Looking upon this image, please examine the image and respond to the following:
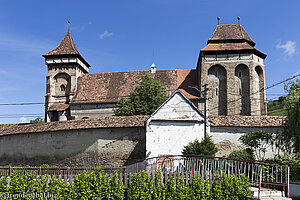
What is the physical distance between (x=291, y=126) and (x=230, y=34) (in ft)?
72.9

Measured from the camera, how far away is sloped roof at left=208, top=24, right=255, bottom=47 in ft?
122

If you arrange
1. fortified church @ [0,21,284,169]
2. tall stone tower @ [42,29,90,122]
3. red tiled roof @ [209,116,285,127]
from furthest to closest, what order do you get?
tall stone tower @ [42,29,90,122] < red tiled roof @ [209,116,285,127] < fortified church @ [0,21,284,169]

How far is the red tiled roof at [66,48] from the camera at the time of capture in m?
Result: 43.1

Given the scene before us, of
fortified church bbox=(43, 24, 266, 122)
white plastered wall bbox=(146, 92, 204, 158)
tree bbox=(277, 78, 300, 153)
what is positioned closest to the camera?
tree bbox=(277, 78, 300, 153)

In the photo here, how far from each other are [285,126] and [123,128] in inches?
461

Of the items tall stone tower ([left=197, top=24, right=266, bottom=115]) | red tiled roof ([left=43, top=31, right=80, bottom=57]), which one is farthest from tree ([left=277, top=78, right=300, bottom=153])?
red tiled roof ([left=43, top=31, right=80, bottom=57])

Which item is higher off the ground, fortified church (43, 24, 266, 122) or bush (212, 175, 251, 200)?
fortified church (43, 24, 266, 122)

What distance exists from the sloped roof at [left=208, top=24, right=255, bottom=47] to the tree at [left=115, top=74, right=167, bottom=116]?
36.2ft

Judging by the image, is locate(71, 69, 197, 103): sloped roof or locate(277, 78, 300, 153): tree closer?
locate(277, 78, 300, 153): tree

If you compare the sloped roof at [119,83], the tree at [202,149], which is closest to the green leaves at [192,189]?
the tree at [202,149]

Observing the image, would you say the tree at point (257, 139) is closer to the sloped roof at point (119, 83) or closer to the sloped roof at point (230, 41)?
the sloped roof at point (119, 83)

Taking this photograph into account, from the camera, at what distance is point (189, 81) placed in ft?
124

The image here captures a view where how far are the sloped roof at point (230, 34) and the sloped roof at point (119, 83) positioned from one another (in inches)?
212

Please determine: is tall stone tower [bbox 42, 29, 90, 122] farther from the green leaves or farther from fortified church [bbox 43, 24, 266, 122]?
the green leaves
